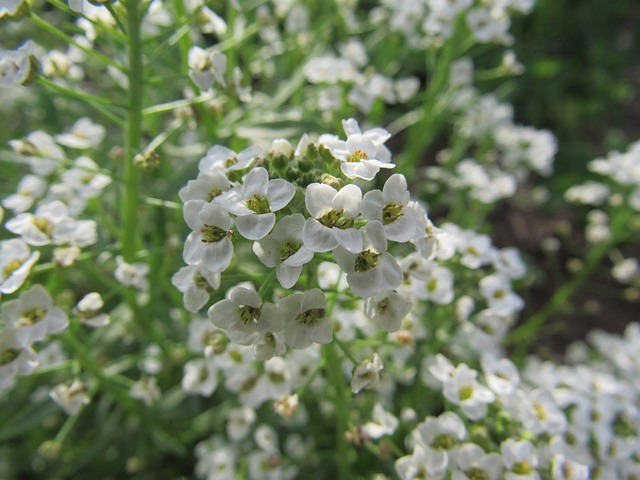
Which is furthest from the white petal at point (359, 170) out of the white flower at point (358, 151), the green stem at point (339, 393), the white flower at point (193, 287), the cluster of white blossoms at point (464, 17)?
the cluster of white blossoms at point (464, 17)

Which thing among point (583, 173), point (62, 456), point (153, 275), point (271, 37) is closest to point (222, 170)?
point (153, 275)

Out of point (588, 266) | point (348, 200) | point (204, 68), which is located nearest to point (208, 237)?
point (348, 200)

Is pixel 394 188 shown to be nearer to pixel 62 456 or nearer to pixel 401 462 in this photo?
pixel 401 462

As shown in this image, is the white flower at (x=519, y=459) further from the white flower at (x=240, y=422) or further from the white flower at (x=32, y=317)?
the white flower at (x=32, y=317)

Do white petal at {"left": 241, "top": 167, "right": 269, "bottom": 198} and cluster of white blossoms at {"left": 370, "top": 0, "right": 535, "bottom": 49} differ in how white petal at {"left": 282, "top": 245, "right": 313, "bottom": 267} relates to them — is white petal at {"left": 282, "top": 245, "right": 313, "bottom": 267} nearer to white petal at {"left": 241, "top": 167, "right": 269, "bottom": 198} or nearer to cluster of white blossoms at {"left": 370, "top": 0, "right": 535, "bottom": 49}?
Result: white petal at {"left": 241, "top": 167, "right": 269, "bottom": 198}

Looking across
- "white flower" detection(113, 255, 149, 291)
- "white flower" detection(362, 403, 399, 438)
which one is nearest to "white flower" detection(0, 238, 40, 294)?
"white flower" detection(113, 255, 149, 291)

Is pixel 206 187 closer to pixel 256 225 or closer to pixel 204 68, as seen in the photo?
pixel 256 225
